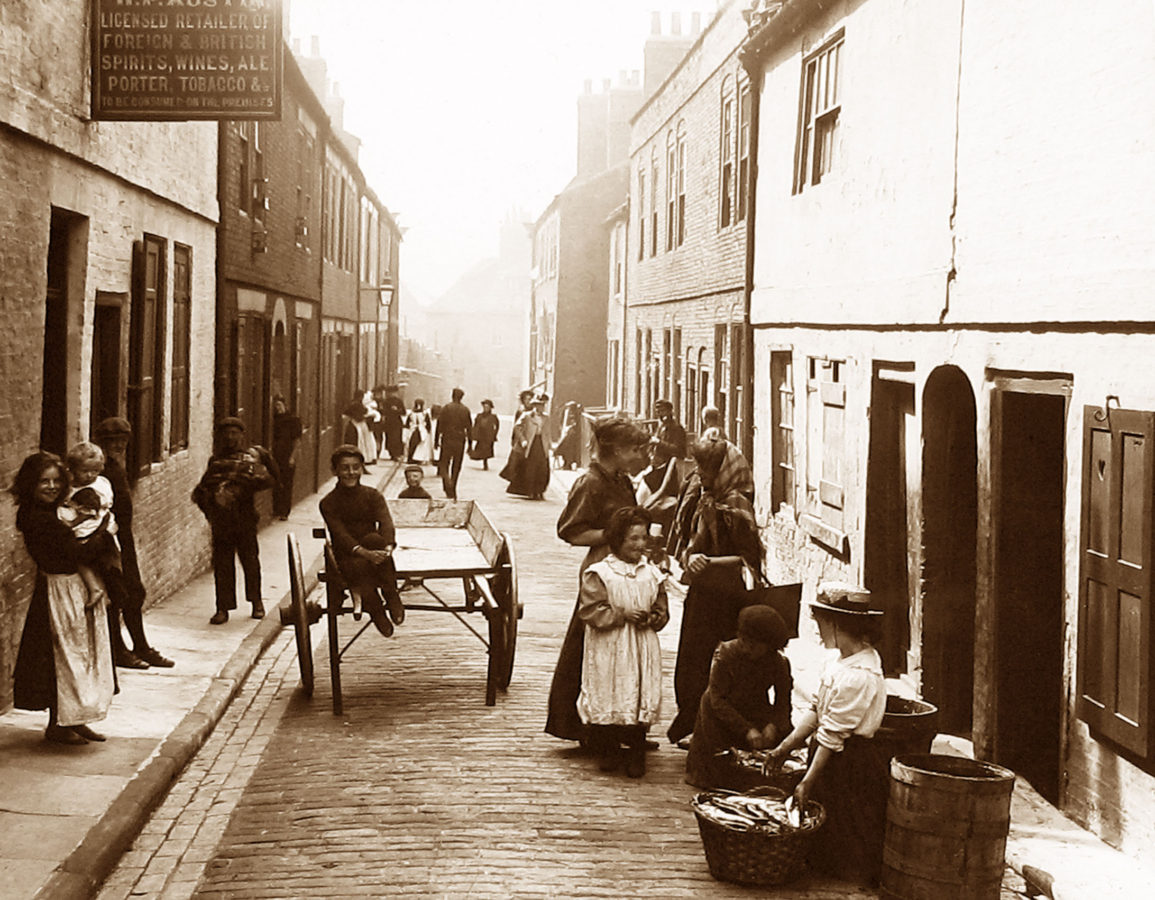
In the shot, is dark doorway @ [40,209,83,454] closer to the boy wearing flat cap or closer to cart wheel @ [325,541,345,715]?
cart wheel @ [325,541,345,715]

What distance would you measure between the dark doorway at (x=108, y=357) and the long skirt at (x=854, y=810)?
707 cm

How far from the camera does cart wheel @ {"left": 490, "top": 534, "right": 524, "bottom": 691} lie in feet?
31.9

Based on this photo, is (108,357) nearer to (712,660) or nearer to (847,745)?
(712,660)

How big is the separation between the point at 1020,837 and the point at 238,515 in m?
7.19

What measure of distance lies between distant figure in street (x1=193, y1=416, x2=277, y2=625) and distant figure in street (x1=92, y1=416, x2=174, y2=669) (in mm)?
1745

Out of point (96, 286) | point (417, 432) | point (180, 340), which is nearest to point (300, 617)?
point (96, 286)

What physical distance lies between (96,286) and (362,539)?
3.00 metres

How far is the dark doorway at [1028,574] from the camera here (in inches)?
332

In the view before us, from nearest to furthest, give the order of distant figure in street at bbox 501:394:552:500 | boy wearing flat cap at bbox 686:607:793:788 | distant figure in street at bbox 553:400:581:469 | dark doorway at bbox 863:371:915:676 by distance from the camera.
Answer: boy wearing flat cap at bbox 686:607:793:788 < dark doorway at bbox 863:371:915:676 < distant figure in street at bbox 501:394:552:500 < distant figure in street at bbox 553:400:581:469

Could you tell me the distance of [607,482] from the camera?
338 inches

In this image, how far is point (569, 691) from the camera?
8.37 metres

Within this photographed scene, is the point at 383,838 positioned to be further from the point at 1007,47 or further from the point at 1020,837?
the point at 1007,47

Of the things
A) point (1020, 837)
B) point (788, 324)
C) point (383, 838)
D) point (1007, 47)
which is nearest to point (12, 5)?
point (383, 838)

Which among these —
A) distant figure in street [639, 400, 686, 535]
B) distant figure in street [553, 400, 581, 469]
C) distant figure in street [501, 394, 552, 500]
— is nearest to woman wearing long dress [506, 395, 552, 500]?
distant figure in street [501, 394, 552, 500]
